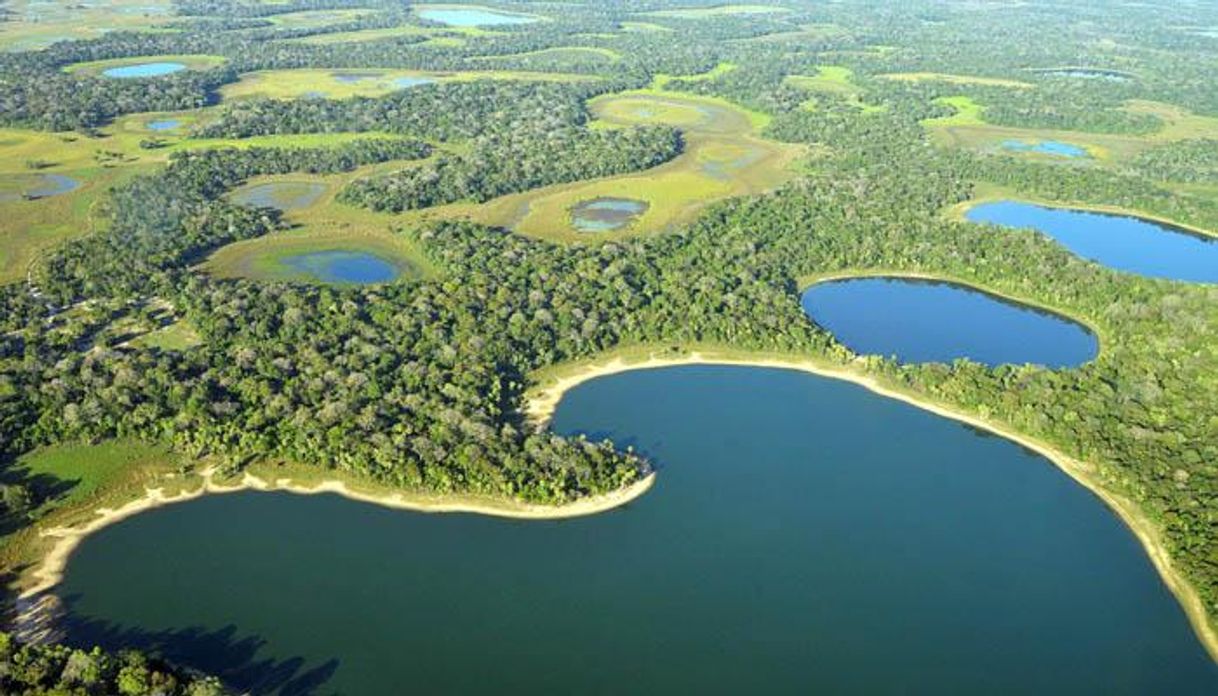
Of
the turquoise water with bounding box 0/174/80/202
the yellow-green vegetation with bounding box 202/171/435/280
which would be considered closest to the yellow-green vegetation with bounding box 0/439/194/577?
the yellow-green vegetation with bounding box 202/171/435/280

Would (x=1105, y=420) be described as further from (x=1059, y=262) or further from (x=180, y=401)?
(x=180, y=401)

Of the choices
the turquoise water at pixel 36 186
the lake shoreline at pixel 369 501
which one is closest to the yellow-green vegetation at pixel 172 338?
the lake shoreline at pixel 369 501

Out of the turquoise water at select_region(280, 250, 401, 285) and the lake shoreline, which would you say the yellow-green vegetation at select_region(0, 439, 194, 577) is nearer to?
the lake shoreline

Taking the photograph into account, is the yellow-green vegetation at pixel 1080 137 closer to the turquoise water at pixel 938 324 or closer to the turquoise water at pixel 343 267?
the turquoise water at pixel 938 324

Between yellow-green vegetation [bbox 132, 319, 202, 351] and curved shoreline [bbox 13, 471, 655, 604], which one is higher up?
yellow-green vegetation [bbox 132, 319, 202, 351]

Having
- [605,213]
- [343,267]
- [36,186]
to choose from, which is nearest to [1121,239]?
[605,213]

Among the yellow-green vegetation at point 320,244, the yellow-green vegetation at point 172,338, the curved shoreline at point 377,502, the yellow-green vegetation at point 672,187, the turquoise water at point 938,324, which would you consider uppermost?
the yellow-green vegetation at point 672,187

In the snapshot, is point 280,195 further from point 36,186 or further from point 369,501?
point 369,501

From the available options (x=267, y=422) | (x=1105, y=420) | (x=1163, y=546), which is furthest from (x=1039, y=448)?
(x=267, y=422)
